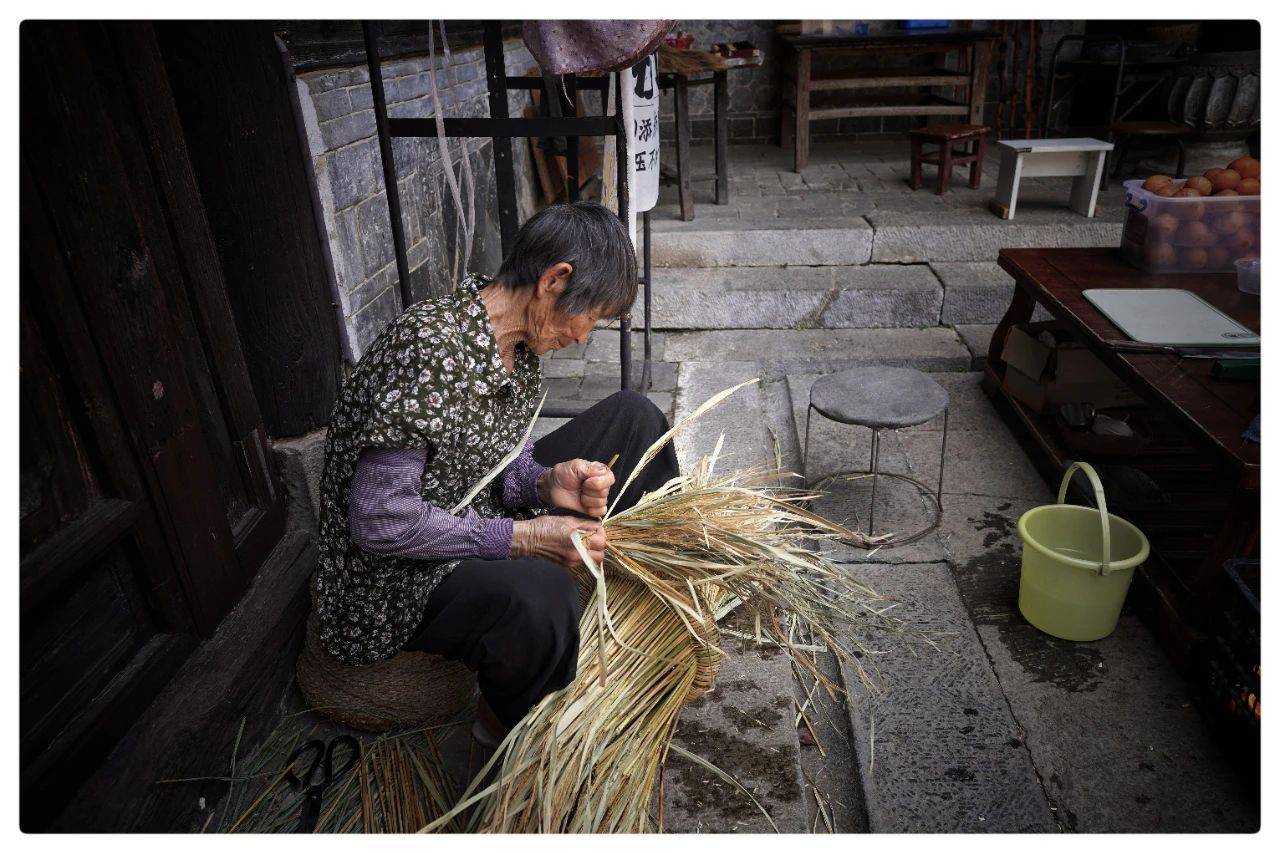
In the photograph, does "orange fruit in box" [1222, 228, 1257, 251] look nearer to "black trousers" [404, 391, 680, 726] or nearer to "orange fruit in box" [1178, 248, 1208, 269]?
"orange fruit in box" [1178, 248, 1208, 269]

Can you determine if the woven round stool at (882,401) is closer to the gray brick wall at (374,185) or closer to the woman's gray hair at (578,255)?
the woman's gray hair at (578,255)

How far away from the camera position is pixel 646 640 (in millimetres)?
1929

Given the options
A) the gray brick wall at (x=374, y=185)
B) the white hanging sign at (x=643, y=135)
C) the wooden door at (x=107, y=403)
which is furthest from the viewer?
the white hanging sign at (x=643, y=135)

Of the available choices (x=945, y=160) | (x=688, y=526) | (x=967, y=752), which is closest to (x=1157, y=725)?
(x=967, y=752)

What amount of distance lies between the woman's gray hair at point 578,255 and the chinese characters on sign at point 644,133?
104 centimetres

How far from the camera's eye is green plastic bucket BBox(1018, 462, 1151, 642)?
2.14 m

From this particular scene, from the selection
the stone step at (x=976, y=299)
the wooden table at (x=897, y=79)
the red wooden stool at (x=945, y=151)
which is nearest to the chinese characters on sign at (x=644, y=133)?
the stone step at (x=976, y=299)

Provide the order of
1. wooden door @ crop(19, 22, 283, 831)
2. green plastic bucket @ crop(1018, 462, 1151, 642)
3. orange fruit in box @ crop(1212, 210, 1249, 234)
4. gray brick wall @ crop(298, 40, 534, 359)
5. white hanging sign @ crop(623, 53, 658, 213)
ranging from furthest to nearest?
orange fruit in box @ crop(1212, 210, 1249, 234) → white hanging sign @ crop(623, 53, 658, 213) → gray brick wall @ crop(298, 40, 534, 359) → green plastic bucket @ crop(1018, 462, 1151, 642) → wooden door @ crop(19, 22, 283, 831)

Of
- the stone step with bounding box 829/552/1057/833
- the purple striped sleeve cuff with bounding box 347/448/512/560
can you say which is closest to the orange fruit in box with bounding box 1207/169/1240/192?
the stone step with bounding box 829/552/1057/833

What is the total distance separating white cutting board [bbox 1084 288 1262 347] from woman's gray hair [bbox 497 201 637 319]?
185 centimetres

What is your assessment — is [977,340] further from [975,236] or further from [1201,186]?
[1201,186]

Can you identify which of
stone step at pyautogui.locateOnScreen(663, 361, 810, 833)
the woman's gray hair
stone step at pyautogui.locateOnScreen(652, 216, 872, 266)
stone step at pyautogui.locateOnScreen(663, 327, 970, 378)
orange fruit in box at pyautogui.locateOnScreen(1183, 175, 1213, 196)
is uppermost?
the woman's gray hair

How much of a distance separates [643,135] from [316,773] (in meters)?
2.24

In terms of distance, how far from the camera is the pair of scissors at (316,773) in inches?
69.1
